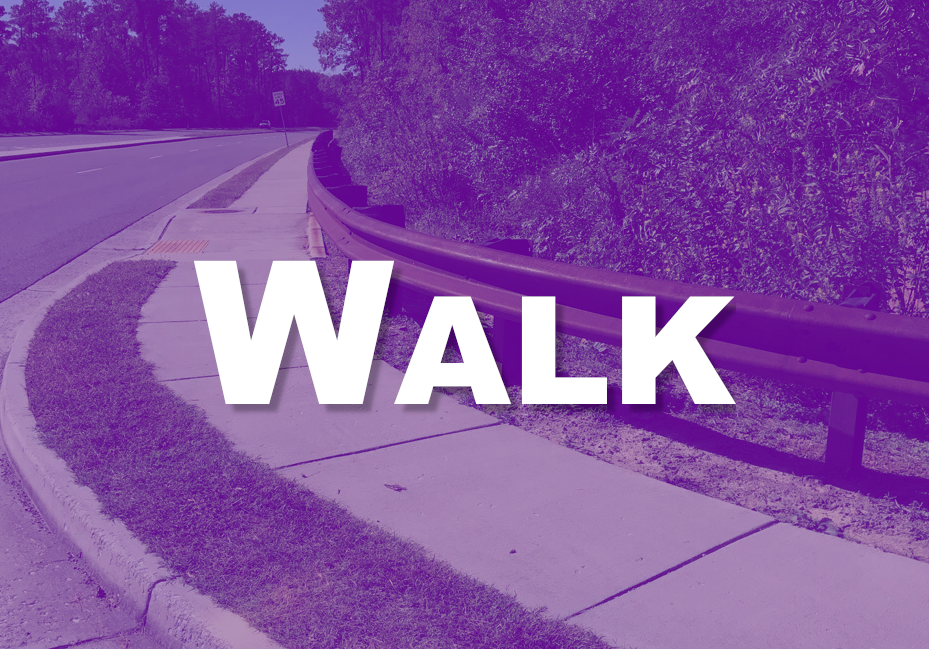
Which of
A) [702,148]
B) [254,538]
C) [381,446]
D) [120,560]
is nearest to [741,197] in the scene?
[702,148]

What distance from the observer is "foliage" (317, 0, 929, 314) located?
5176 mm

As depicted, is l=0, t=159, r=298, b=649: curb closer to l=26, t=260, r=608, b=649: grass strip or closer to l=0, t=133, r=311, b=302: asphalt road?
l=26, t=260, r=608, b=649: grass strip

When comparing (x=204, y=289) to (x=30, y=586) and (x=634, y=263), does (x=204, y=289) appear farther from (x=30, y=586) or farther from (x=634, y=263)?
(x=30, y=586)

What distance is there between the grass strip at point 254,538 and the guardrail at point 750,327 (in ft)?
5.15

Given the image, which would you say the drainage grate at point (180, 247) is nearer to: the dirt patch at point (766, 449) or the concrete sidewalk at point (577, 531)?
the concrete sidewalk at point (577, 531)

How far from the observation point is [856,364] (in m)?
3.54

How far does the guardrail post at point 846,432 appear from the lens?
385 centimetres

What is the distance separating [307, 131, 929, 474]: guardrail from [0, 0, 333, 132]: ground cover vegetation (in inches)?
2970

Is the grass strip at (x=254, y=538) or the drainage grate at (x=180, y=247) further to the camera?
the drainage grate at (x=180, y=247)

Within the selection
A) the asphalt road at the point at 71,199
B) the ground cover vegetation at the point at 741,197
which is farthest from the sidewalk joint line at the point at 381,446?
the asphalt road at the point at 71,199

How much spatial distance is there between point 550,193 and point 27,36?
130190 mm

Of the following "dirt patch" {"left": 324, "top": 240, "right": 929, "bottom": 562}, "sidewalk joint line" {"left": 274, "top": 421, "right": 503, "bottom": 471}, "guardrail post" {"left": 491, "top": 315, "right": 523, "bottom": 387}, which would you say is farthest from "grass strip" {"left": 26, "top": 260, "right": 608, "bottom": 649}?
"guardrail post" {"left": 491, "top": 315, "right": 523, "bottom": 387}

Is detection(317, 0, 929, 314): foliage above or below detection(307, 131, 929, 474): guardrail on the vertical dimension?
above


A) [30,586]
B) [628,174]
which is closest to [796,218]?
[628,174]
